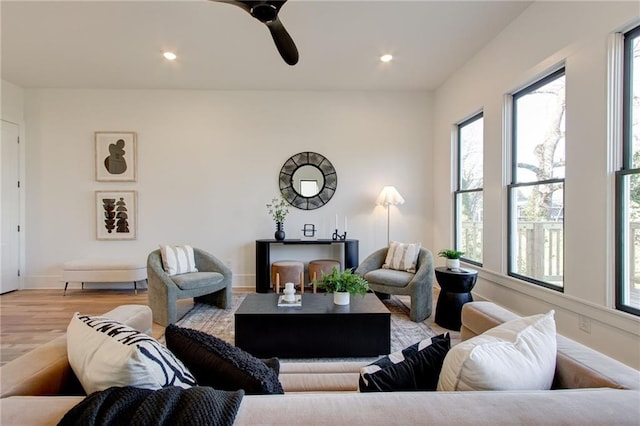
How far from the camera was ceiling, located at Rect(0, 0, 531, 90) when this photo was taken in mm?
2914

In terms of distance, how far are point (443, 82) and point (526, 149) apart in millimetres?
2044

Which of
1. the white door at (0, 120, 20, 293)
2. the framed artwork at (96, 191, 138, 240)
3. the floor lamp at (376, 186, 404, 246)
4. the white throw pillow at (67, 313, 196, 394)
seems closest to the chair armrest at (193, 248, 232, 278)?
the framed artwork at (96, 191, 138, 240)

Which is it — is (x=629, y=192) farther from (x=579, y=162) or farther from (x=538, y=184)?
A: (x=538, y=184)

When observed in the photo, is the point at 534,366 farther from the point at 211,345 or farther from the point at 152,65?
the point at 152,65

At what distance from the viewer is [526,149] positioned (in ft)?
10.2

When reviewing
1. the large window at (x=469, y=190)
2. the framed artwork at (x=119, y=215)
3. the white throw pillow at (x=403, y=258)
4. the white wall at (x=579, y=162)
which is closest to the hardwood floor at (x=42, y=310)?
the framed artwork at (x=119, y=215)

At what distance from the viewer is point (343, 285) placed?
8.79 feet

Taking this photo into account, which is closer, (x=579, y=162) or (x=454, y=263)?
(x=579, y=162)

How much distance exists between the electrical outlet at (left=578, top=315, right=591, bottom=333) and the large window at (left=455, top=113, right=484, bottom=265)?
1505 mm

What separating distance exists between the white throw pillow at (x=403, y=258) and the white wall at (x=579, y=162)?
0.89m

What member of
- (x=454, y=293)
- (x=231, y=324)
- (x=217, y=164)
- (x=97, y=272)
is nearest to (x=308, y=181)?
(x=217, y=164)

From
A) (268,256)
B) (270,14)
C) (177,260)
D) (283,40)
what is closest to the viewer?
(270,14)

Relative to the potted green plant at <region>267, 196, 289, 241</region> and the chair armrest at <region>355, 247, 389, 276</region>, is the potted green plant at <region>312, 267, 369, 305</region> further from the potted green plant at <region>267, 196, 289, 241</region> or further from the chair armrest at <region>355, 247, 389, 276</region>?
the potted green plant at <region>267, 196, 289, 241</region>

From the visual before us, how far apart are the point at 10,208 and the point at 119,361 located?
5.59m
